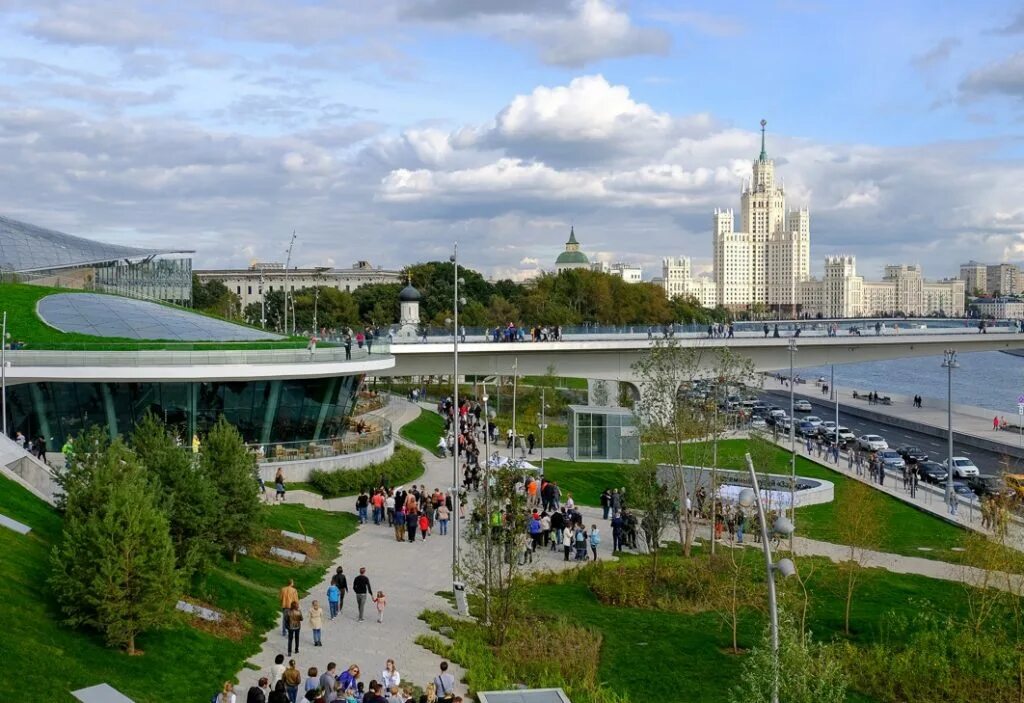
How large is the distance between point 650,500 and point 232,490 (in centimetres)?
940

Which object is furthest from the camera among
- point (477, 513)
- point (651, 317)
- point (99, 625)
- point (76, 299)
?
point (651, 317)

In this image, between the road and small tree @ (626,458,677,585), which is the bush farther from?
the road

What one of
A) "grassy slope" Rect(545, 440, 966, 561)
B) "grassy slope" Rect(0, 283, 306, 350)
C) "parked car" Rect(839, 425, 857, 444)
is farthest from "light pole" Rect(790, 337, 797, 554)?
"grassy slope" Rect(0, 283, 306, 350)

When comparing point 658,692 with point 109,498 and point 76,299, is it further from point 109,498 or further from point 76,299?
point 76,299

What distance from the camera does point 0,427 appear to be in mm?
32000

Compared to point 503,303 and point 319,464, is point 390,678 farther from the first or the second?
point 503,303

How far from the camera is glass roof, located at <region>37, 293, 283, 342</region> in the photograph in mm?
38656

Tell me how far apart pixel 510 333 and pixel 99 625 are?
117 ft

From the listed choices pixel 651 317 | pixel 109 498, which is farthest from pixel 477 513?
pixel 651 317

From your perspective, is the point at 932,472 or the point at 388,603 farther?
the point at 932,472

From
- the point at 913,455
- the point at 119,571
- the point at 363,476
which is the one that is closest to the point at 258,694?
the point at 119,571

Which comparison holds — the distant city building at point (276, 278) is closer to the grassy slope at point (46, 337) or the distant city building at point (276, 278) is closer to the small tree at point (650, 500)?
the grassy slope at point (46, 337)

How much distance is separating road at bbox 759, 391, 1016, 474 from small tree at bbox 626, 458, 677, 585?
22.3 metres

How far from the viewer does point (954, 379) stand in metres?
126
